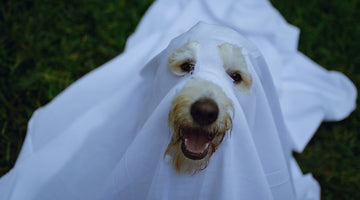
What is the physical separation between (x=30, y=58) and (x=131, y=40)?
1165 mm

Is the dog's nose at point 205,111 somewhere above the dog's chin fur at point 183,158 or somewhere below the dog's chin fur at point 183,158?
above

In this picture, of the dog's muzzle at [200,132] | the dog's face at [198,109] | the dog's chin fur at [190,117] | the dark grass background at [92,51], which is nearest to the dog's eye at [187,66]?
the dog's face at [198,109]

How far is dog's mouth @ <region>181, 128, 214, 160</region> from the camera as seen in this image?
70.6 inches

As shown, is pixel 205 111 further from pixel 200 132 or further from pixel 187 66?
pixel 187 66

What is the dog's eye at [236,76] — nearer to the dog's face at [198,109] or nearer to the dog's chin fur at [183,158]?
the dog's face at [198,109]

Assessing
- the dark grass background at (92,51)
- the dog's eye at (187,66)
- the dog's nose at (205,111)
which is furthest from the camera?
the dark grass background at (92,51)

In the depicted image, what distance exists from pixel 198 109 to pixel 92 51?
8.58ft

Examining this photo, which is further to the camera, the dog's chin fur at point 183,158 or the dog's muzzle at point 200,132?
the dog's chin fur at point 183,158

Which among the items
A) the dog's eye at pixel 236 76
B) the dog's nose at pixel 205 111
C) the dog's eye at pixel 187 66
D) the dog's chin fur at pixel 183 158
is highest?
the dog's eye at pixel 187 66

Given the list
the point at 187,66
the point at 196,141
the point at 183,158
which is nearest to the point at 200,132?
the point at 196,141

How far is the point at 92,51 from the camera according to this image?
3918 millimetres

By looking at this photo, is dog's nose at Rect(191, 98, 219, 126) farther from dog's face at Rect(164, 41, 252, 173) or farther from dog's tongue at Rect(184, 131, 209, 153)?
dog's tongue at Rect(184, 131, 209, 153)

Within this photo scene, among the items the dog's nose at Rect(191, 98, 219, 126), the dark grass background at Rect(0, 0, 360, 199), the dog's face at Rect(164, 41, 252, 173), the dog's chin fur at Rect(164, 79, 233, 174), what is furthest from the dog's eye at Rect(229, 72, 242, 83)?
the dark grass background at Rect(0, 0, 360, 199)

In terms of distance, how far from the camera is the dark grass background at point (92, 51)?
3311 mm
